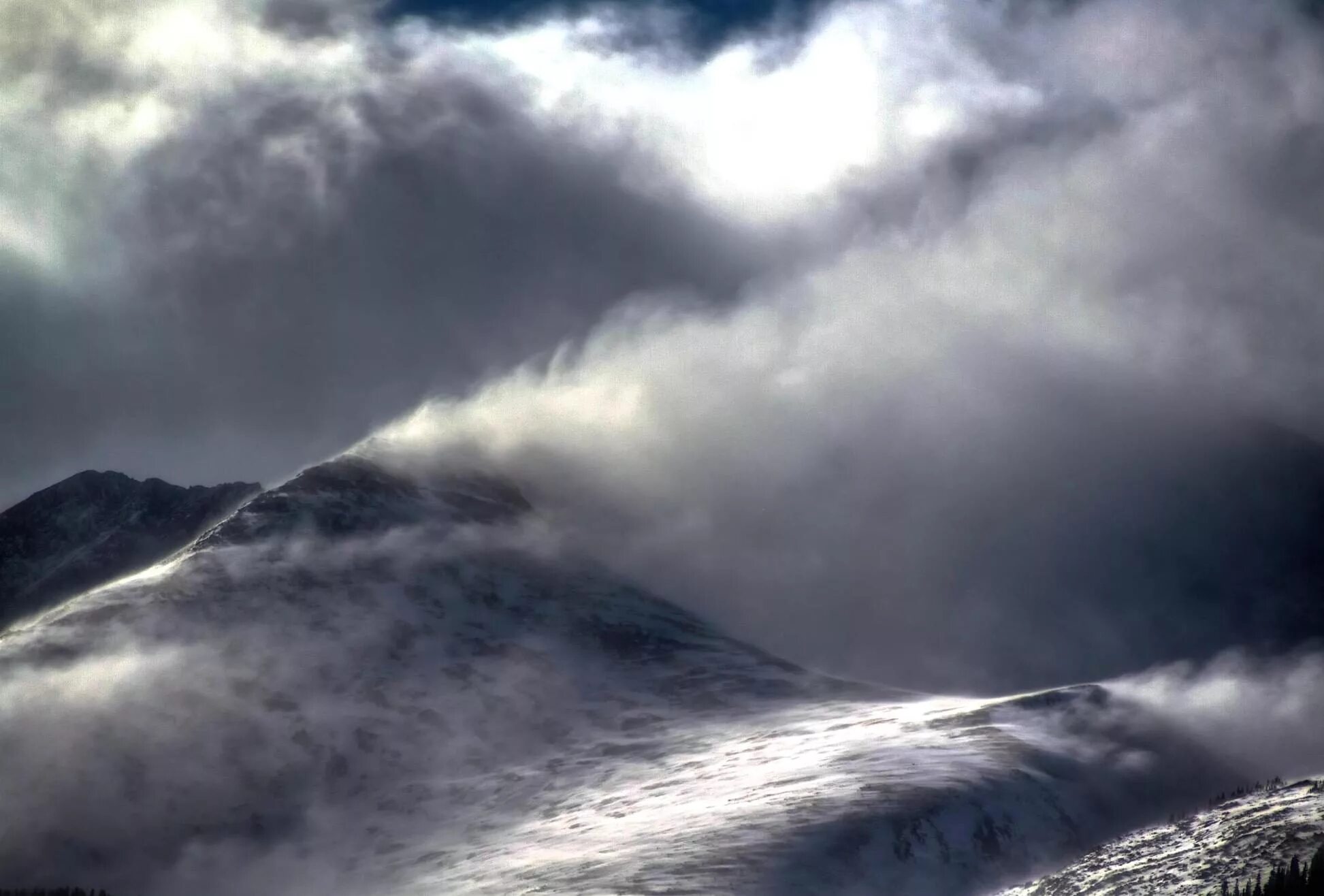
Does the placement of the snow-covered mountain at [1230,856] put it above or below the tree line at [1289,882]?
above

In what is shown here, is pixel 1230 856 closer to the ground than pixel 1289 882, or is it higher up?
higher up

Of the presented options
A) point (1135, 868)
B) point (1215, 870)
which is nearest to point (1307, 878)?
point (1215, 870)

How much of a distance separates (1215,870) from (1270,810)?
16.3 metres

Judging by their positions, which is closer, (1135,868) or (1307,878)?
(1307,878)

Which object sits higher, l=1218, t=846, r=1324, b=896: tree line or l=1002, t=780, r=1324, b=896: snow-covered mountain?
l=1002, t=780, r=1324, b=896: snow-covered mountain

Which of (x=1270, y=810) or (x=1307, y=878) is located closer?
(x=1307, y=878)

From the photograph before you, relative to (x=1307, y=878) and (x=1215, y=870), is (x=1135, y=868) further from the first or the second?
(x=1307, y=878)

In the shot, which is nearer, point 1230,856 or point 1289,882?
point 1289,882

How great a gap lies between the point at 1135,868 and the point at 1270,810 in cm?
1785

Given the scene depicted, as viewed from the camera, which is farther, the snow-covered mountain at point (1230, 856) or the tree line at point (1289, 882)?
the snow-covered mountain at point (1230, 856)

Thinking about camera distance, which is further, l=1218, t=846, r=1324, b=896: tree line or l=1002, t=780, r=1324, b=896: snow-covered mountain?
l=1002, t=780, r=1324, b=896: snow-covered mountain

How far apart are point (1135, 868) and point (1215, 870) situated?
13241 millimetres

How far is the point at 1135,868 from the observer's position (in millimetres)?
198375

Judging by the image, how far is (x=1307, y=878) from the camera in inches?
6875
